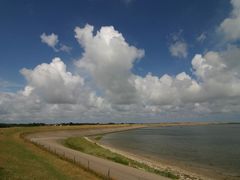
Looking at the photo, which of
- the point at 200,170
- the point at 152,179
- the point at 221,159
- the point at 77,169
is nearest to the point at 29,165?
the point at 77,169

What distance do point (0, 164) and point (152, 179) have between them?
57.7 ft

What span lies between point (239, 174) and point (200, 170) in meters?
5.87

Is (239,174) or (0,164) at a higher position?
(0,164)

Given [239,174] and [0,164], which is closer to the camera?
[0,164]

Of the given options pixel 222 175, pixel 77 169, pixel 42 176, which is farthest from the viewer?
pixel 222 175

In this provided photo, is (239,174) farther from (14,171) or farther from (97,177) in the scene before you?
(14,171)

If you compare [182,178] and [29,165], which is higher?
[29,165]

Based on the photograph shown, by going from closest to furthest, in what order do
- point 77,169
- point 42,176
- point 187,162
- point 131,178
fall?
point 42,176, point 131,178, point 77,169, point 187,162

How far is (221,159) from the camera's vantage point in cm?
5444

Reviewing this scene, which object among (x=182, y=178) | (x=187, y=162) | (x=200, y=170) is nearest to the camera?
(x=182, y=178)

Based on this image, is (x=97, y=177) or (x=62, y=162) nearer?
(x=97, y=177)

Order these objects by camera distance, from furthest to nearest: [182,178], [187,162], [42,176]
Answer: [187,162] → [182,178] → [42,176]

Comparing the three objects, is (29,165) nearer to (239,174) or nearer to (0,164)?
(0,164)

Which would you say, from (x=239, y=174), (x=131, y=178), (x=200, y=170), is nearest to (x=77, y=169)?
(x=131, y=178)
